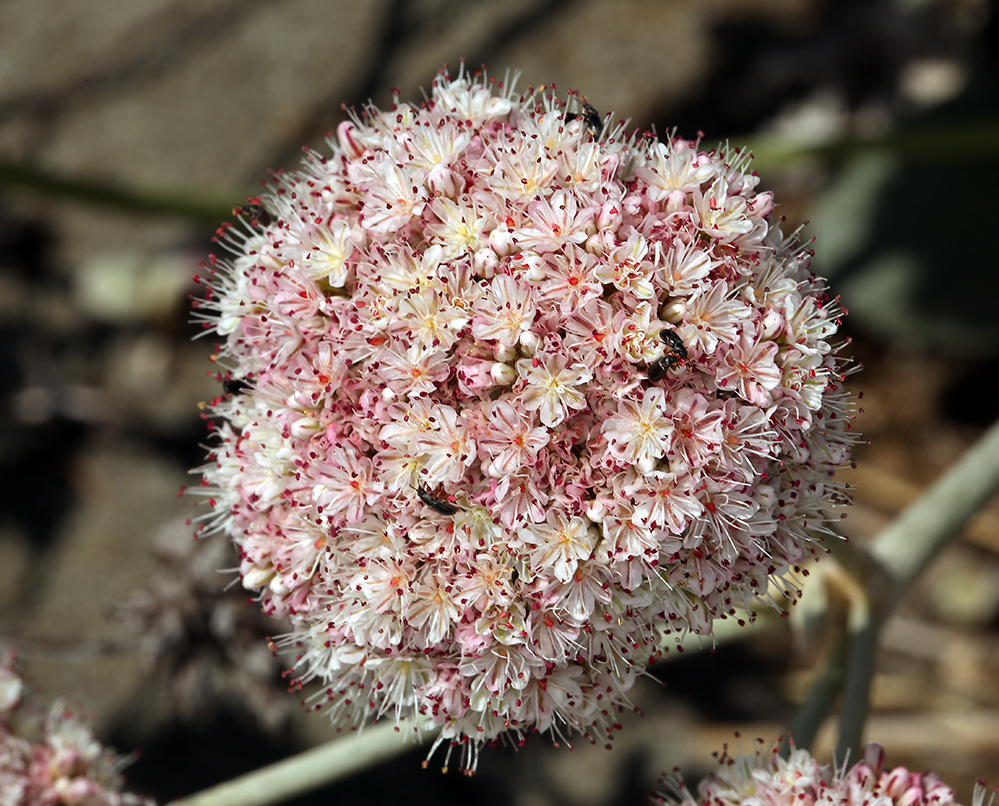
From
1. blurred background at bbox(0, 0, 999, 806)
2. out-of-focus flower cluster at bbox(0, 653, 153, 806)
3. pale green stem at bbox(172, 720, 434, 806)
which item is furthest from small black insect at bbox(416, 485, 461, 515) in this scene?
blurred background at bbox(0, 0, 999, 806)

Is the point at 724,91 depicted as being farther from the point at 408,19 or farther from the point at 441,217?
the point at 441,217

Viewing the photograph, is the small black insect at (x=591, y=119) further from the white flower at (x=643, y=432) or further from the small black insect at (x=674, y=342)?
the white flower at (x=643, y=432)

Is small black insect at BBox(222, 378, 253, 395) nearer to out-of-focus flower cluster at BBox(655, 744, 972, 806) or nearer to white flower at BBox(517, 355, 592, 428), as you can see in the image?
white flower at BBox(517, 355, 592, 428)

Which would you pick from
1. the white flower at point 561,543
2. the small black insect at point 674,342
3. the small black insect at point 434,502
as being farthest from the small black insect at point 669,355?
the small black insect at point 434,502

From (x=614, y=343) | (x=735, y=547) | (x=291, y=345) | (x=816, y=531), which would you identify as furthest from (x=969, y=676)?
(x=291, y=345)

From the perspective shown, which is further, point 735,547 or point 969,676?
point 969,676

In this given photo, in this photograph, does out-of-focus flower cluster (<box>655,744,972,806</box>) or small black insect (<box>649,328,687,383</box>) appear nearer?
small black insect (<box>649,328,687,383</box>)
